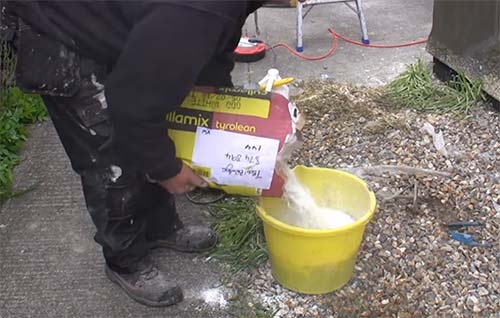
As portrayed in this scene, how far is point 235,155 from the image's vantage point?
1.84 meters

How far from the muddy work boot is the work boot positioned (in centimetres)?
21

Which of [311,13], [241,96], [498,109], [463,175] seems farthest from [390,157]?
[311,13]

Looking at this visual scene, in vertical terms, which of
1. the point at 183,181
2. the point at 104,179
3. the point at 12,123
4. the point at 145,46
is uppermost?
the point at 145,46

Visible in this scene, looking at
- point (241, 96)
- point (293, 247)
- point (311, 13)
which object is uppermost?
point (241, 96)

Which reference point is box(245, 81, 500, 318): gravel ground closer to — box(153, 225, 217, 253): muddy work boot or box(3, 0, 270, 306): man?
box(153, 225, 217, 253): muddy work boot

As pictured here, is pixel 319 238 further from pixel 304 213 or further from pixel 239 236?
pixel 239 236

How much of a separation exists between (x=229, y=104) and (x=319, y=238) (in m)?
0.55

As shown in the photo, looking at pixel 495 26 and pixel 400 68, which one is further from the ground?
pixel 495 26

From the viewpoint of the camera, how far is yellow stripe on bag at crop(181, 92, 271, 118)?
6.13 ft

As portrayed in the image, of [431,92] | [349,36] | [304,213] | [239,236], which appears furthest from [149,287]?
[349,36]

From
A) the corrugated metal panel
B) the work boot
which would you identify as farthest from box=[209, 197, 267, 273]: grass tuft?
the corrugated metal panel

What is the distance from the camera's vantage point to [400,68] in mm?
4023

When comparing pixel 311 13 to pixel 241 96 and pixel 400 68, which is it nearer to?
pixel 400 68

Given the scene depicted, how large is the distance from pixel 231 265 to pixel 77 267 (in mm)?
637
